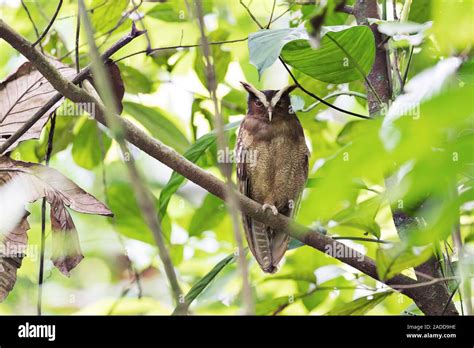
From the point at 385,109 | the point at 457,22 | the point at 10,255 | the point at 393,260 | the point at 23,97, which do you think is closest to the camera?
the point at 457,22

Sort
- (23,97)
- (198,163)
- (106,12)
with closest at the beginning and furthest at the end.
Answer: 1. (23,97)
2. (106,12)
3. (198,163)

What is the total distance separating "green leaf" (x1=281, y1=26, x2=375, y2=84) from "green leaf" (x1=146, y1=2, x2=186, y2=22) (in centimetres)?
101

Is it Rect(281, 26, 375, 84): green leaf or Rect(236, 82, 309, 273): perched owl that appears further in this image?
Rect(236, 82, 309, 273): perched owl

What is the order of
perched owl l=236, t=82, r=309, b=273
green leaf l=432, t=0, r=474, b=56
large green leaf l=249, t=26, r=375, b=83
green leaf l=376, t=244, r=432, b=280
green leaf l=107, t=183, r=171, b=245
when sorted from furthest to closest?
perched owl l=236, t=82, r=309, b=273 → green leaf l=107, t=183, r=171, b=245 → large green leaf l=249, t=26, r=375, b=83 → green leaf l=376, t=244, r=432, b=280 → green leaf l=432, t=0, r=474, b=56

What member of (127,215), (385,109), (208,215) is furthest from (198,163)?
(385,109)

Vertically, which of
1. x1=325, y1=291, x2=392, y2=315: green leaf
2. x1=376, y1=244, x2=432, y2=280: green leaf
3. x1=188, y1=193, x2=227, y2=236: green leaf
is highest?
x1=188, y1=193, x2=227, y2=236: green leaf

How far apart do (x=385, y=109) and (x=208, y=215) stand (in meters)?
0.94

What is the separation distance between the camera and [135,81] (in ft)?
8.56

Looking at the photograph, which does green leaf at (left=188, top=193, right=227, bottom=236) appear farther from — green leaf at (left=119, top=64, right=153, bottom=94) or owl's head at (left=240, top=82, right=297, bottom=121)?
green leaf at (left=119, top=64, right=153, bottom=94)

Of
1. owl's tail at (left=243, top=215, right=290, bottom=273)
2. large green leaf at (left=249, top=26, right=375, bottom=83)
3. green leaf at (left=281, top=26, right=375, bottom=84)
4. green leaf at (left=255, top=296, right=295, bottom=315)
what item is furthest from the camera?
owl's tail at (left=243, top=215, right=290, bottom=273)

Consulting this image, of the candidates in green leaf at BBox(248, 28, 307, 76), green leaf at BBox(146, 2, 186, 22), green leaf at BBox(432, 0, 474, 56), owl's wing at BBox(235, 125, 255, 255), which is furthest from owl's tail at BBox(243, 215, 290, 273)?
green leaf at BBox(432, 0, 474, 56)

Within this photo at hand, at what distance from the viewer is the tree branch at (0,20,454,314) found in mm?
1202

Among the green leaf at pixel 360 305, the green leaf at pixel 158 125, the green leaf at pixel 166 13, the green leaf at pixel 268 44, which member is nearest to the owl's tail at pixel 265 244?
the green leaf at pixel 158 125

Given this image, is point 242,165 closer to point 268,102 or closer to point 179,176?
point 268,102
